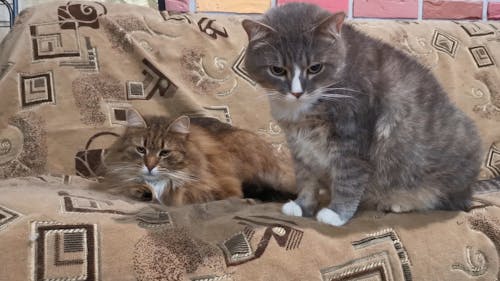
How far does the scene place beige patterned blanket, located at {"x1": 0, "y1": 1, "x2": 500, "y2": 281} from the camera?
908 mm

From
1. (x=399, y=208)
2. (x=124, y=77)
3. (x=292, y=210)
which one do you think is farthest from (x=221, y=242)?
(x=124, y=77)

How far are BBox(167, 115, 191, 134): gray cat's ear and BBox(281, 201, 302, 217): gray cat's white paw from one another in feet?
1.47

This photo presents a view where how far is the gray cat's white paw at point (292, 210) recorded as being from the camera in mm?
1193

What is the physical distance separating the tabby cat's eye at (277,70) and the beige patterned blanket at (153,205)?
0.28m

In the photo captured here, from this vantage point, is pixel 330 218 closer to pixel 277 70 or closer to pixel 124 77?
pixel 277 70

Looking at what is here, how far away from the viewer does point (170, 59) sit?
176 centimetres

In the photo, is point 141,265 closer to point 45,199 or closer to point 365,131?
point 45,199

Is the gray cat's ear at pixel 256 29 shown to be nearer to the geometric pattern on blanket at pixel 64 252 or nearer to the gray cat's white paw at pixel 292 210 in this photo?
the gray cat's white paw at pixel 292 210

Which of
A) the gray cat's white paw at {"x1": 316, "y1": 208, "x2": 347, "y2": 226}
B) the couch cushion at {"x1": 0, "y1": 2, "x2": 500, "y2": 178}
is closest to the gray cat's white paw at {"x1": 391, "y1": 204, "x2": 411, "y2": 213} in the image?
the gray cat's white paw at {"x1": 316, "y1": 208, "x2": 347, "y2": 226}

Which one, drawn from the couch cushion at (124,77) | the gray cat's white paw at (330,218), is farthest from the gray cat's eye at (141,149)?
the gray cat's white paw at (330,218)

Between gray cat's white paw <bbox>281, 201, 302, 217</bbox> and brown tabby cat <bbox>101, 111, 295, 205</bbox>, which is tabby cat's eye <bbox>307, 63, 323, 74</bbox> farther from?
brown tabby cat <bbox>101, 111, 295, 205</bbox>

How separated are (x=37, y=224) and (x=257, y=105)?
1.08m

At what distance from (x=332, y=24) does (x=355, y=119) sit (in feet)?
0.77

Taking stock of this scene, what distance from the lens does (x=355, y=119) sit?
3.58 feet
